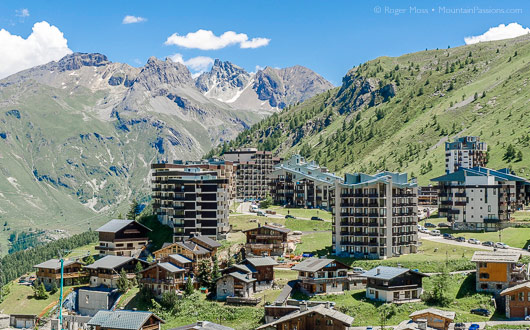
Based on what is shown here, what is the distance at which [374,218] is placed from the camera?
5027 inches

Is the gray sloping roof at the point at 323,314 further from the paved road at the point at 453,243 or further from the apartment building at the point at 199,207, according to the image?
the apartment building at the point at 199,207

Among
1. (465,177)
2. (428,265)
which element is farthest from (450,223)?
(428,265)

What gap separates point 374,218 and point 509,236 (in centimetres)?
Result: 3171

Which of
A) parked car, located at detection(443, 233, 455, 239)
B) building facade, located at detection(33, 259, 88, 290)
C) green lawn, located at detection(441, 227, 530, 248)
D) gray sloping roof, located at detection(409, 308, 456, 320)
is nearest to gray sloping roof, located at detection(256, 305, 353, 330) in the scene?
gray sloping roof, located at detection(409, 308, 456, 320)

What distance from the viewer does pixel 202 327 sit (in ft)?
287

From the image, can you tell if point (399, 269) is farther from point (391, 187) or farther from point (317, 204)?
point (317, 204)

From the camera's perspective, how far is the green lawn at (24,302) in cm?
12681

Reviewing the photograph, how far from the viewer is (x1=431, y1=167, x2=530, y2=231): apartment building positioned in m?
154

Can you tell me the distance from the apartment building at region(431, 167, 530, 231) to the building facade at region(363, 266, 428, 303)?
54.4m

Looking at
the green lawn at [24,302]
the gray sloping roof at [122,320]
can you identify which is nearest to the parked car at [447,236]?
the gray sloping roof at [122,320]

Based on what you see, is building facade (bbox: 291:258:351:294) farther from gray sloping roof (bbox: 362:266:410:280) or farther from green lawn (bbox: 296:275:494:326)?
gray sloping roof (bbox: 362:266:410:280)

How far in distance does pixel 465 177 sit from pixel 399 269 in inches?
2536

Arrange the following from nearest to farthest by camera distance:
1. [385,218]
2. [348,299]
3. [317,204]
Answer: [348,299], [385,218], [317,204]

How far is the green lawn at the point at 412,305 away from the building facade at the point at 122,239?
61790 mm
